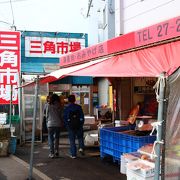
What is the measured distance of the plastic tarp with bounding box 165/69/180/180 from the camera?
3953mm

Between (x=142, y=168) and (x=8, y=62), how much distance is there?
13.3 metres

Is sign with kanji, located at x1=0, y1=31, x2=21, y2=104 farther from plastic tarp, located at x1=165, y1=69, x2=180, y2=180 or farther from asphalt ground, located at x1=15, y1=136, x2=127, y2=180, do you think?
plastic tarp, located at x1=165, y1=69, x2=180, y2=180

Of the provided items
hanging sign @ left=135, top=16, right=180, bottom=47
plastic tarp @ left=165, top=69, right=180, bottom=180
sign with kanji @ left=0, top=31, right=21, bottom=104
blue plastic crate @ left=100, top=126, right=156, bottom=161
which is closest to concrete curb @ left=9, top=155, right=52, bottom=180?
blue plastic crate @ left=100, top=126, right=156, bottom=161

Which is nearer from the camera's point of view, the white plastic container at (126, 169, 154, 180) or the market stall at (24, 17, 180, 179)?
the market stall at (24, 17, 180, 179)

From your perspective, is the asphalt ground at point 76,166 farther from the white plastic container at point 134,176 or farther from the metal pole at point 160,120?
the metal pole at point 160,120

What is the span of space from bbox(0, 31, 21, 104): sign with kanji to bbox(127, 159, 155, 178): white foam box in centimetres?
1236

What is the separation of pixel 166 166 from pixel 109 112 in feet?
26.3

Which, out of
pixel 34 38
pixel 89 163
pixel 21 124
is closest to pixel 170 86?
pixel 89 163

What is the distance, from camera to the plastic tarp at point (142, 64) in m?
5.12

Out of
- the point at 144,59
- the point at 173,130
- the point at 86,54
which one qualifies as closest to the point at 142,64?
the point at 144,59

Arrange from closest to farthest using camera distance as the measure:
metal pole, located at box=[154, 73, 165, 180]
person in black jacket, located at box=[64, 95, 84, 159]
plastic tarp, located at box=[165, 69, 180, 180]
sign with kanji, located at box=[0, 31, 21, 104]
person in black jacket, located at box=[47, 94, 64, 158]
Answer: metal pole, located at box=[154, 73, 165, 180] < plastic tarp, located at box=[165, 69, 180, 180] < person in black jacket, located at box=[64, 95, 84, 159] < person in black jacket, located at box=[47, 94, 64, 158] < sign with kanji, located at box=[0, 31, 21, 104]

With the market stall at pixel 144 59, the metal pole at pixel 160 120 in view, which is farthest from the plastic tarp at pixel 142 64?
the metal pole at pixel 160 120

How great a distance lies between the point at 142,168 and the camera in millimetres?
4988

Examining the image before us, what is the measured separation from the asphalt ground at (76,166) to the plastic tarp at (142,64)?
2.57 meters
